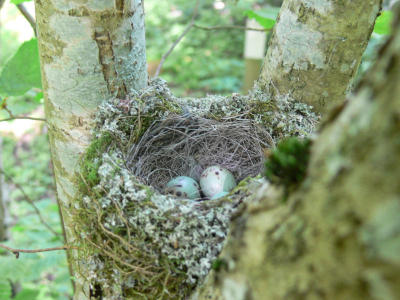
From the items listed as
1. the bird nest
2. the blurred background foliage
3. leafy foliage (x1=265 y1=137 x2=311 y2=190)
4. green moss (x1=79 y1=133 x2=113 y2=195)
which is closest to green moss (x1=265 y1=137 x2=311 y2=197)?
leafy foliage (x1=265 y1=137 x2=311 y2=190)

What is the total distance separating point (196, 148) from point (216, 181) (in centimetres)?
32

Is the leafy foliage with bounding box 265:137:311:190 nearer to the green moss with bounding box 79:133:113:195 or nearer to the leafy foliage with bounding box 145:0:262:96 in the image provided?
A: the green moss with bounding box 79:133:113:195

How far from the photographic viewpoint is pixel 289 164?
58 cm

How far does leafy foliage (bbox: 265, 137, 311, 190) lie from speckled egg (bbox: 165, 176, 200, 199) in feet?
3.32

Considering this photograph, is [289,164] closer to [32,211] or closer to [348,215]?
[348,215]

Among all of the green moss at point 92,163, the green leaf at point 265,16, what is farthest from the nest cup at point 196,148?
the green leaf at point 265,16

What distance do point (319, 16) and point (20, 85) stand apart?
4.12ft

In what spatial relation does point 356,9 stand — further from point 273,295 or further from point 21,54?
point 21,54

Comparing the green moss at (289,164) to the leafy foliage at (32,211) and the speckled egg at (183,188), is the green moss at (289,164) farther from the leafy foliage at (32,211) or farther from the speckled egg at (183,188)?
the leafy foliage at (32,211)

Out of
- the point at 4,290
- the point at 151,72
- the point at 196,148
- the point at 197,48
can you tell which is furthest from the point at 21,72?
the point at 197,48

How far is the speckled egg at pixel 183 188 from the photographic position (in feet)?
5.35

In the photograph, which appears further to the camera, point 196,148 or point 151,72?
point 151,72

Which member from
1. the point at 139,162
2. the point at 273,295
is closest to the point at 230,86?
the point at 139,162

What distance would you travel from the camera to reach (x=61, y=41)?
116 cm
